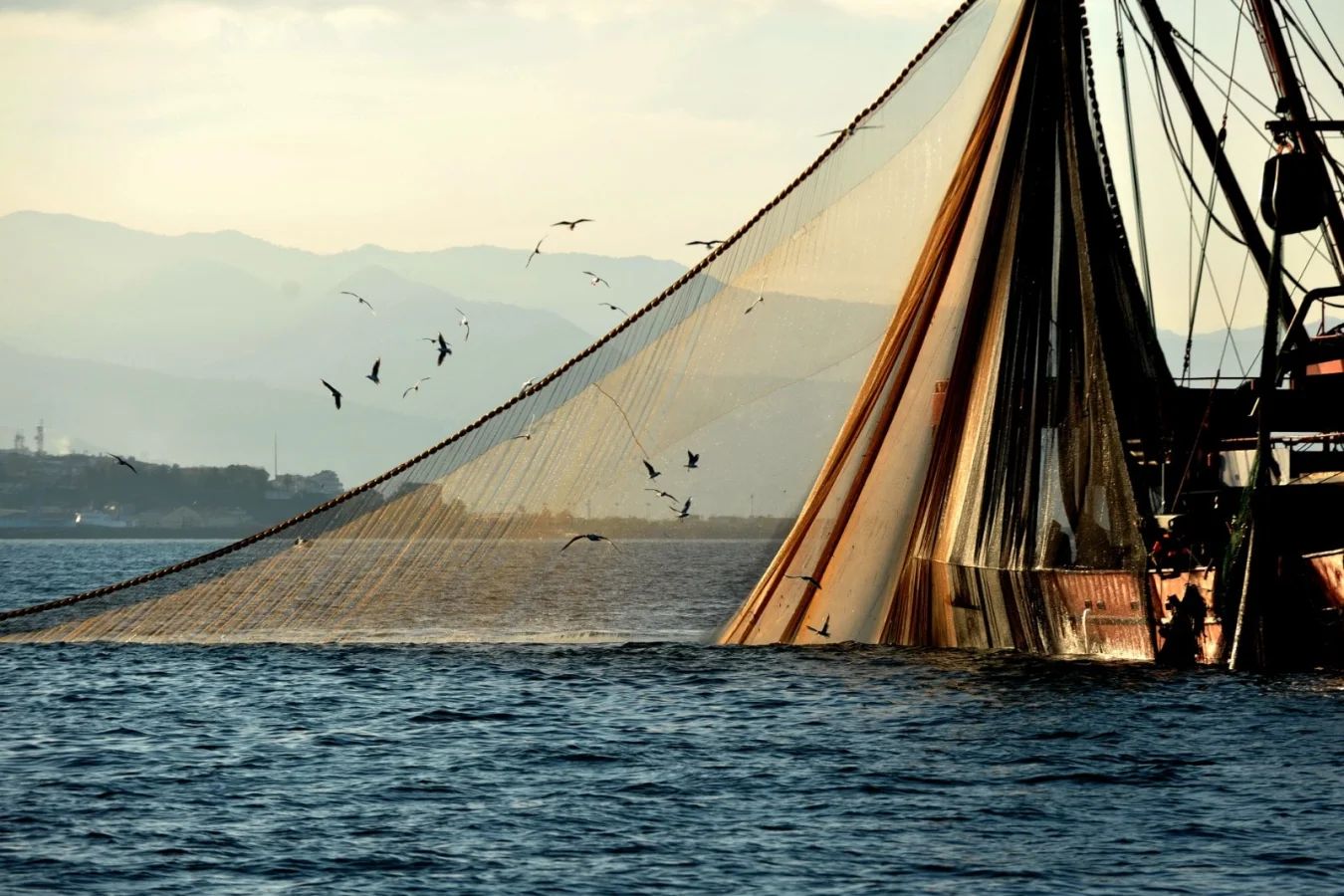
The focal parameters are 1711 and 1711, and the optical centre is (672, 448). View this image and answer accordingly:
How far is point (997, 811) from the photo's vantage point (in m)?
21.7

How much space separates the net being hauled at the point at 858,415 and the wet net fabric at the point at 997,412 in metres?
0.04

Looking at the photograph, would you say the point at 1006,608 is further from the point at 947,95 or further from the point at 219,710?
the point at 219,710

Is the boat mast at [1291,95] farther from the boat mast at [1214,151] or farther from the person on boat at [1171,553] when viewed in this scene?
the person on boat at [1171,553]

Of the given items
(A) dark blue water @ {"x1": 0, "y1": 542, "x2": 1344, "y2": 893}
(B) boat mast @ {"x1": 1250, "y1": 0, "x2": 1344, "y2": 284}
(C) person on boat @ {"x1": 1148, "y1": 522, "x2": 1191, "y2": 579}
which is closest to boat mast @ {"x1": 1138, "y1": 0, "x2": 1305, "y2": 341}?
(B) boat mast @ {"x1": 1250, "y1": 0, "x2": 1344, "y2": 284}

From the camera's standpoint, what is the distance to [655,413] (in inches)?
1344

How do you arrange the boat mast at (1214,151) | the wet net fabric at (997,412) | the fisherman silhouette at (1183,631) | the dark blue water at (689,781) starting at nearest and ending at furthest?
1. the dark blue water at (689,781)
2. the fisherman silhouette at (1183,631)
3. the wet net fabric at (997,412)
4. the boat mast at (1214,151)

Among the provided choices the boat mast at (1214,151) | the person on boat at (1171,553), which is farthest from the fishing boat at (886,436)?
the boat mast at (1214,151)

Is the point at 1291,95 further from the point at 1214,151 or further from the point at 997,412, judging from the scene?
the point at 997,412

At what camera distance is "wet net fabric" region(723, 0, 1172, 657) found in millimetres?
33438

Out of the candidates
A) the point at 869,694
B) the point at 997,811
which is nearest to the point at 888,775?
the point at 997,811

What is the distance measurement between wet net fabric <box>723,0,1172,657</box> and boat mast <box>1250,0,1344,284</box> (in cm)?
513

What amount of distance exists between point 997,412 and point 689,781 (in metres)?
12.4

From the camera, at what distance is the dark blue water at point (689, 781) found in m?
19.0

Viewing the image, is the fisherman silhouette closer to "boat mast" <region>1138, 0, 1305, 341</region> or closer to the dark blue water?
the dark blue water
